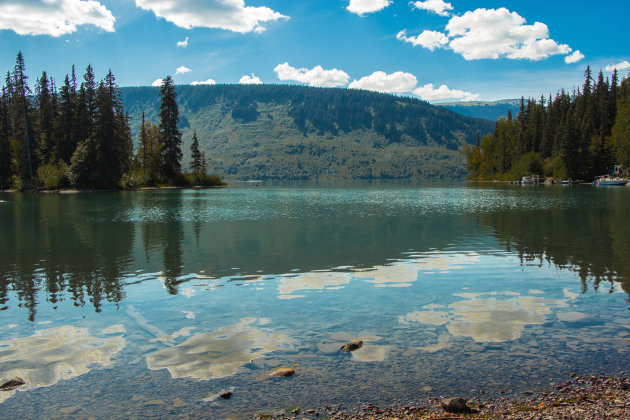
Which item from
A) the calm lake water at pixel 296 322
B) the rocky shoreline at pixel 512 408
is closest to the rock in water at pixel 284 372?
the calm lake water at pixel 296 322

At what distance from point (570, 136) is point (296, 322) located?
139762 mm

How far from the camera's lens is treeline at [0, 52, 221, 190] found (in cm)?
9400

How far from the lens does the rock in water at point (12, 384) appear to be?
8.12m

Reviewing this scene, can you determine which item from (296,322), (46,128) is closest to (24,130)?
(46,128)

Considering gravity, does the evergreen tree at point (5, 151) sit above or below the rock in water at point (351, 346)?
above

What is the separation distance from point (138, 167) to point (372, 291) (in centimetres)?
10745

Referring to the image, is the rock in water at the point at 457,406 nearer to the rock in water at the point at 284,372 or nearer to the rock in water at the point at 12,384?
the rock in water at the point at 284,372

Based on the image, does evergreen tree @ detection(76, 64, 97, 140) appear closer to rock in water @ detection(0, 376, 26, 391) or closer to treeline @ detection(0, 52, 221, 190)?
treeline @ detection(0, 52, 221, 190)

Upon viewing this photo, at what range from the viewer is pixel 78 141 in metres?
98.8

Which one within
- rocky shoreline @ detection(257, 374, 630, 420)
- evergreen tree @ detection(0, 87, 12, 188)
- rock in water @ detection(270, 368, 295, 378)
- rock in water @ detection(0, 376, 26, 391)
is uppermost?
evergreen tree @ detection(0, 87, 12, 188)

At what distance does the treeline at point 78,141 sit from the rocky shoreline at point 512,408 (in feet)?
323

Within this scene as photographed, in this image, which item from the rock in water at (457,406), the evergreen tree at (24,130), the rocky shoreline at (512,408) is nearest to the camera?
the rocky shoreline at (512,408)

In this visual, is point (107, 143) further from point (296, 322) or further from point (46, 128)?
point (296, 322)

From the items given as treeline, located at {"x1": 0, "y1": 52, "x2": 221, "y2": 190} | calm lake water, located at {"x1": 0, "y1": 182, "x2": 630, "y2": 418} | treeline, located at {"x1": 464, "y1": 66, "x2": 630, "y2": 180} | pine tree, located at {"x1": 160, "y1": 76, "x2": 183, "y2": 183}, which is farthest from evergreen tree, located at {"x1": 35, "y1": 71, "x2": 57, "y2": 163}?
treeline, located at {"x1": 464, "y1": 66, "x2": 630, "y2": 180}
